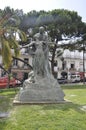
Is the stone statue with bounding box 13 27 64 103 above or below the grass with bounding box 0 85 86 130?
above

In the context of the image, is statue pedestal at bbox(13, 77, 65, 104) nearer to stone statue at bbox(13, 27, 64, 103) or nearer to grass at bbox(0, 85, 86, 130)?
stone statue at bbox(13, 27, 64, 103)

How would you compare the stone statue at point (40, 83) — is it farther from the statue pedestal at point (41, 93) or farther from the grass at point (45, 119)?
the grass at point (45, 119)

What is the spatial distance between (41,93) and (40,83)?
0.47 metres

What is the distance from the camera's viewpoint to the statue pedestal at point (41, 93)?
13230 millimetres

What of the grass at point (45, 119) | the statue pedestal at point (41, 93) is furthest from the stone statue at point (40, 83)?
the grass at point (45, 119)

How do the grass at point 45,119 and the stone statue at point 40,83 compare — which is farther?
the stone statue at point 40,83

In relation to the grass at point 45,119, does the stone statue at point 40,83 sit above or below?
above

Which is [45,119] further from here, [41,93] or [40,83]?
[40,83]

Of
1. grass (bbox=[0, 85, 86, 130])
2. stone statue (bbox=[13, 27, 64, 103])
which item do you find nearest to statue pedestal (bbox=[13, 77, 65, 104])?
stone statue (bbox=[13, 27, 64, 103])

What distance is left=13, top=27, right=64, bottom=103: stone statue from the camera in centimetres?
1331

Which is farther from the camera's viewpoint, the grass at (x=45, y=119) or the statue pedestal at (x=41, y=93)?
the statue pedestal at (x=41, y=93)

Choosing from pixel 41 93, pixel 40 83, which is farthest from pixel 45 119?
pixel 40 83

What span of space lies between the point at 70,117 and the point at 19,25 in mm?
26678

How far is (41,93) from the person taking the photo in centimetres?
1342
